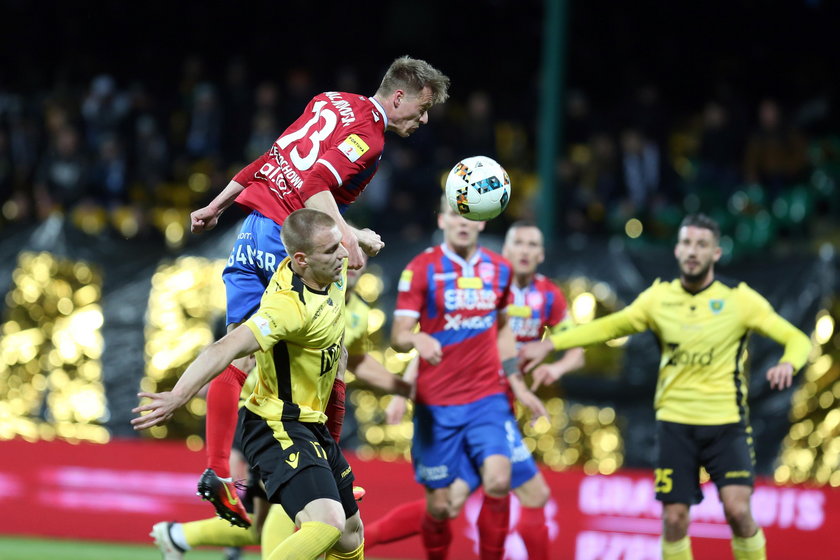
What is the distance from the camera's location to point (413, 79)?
5.92m

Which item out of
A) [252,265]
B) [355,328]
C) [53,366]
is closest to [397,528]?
[355,328]

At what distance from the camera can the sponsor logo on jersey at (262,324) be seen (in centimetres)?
515

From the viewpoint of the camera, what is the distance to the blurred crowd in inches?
496

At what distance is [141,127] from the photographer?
1408cm

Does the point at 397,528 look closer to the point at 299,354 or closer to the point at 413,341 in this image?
the point at 413,341

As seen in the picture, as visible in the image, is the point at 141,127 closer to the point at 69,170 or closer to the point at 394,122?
the point at 69,170

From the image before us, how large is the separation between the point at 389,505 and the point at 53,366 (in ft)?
10.1

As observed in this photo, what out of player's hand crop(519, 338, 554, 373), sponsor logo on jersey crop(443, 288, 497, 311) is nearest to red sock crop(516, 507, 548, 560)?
player's hand crop(519, 338, 554, 373)

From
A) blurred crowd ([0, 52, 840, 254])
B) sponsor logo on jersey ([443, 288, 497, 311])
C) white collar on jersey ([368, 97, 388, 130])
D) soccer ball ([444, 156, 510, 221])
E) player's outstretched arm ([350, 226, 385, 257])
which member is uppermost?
blurred crowd ([0, 52, 840, 254])

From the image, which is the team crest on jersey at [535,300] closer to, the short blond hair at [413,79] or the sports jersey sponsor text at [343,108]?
the short blond hair at [413,79]

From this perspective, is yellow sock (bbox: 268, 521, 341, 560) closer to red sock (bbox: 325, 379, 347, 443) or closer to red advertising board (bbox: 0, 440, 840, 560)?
red sock (bbox: 325, 379, 347, 443)

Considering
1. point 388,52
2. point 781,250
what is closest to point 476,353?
point 781,250

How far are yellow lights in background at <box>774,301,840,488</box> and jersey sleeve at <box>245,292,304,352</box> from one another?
17.4 ft

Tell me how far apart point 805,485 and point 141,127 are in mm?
8467
